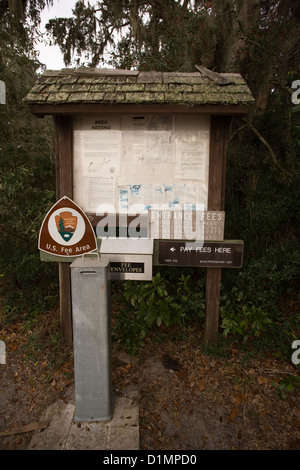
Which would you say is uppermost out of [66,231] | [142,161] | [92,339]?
[142,161]

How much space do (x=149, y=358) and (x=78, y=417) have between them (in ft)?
3.60

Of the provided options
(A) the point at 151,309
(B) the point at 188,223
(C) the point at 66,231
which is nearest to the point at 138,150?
(B) the point at 188,223

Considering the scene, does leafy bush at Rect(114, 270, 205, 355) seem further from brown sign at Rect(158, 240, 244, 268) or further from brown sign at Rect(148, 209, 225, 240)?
brown sign at Rect(148, 209, 225, 240)

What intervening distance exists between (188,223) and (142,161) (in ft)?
2.93

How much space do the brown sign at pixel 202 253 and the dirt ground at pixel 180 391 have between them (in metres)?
1.08

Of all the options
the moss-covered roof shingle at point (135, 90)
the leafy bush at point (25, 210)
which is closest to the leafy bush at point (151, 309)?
the leafy bush at point (25, 210)

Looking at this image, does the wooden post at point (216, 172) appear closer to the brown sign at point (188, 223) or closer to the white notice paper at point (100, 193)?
the brown sign at point (188, 223)

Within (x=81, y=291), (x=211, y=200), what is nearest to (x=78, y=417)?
(x=81, y=291)

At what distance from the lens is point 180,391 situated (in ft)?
9.80

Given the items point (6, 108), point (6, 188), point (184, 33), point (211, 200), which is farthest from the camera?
point (184, 33)

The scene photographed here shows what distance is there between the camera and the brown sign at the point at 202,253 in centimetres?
329

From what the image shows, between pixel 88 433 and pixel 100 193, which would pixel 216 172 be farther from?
pixel 88 433
